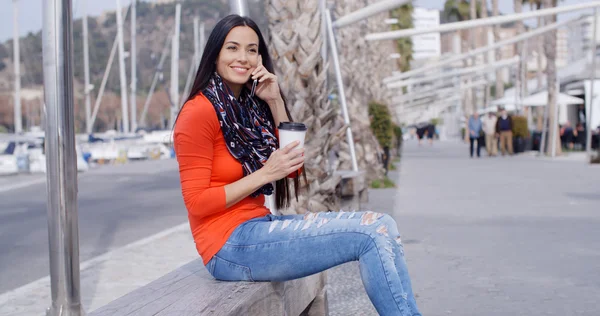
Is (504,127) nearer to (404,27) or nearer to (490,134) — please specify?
(490,134)

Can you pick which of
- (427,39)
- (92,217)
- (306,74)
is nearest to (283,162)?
(306,74)

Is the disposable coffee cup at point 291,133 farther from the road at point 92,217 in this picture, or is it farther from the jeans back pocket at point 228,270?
the road at point 92,217

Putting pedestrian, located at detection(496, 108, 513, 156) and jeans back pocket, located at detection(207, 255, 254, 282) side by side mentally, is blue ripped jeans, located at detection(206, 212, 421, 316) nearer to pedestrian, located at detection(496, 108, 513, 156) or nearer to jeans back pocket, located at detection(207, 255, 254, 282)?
jeans back pocket, located at detection(207, 255, 254, 282)

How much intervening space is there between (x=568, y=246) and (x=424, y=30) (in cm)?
593

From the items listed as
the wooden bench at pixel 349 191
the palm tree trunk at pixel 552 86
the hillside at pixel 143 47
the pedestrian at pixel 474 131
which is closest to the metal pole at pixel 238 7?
the wooden bench at pixel 349 191

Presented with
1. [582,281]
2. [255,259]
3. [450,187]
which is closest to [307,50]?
[582,281]

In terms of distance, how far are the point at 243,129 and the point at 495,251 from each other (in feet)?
13.9

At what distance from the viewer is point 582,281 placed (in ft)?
19.2

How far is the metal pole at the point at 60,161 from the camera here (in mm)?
3447

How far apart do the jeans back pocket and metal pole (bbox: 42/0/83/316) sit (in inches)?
23.0

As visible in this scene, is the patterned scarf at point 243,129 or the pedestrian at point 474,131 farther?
the pedestrian at point 474,131

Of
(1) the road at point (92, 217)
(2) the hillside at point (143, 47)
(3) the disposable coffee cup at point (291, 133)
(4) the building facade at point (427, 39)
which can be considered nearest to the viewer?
(3) the disposable coffee cup at point (291, 133)

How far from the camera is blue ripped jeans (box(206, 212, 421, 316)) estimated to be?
3152 mm

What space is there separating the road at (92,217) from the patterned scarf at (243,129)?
379 cm
